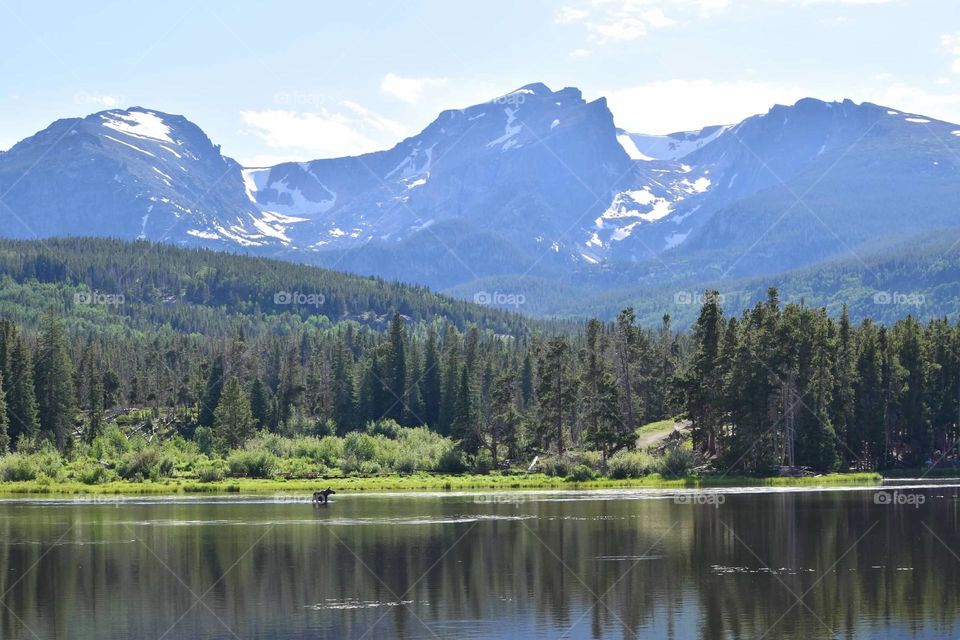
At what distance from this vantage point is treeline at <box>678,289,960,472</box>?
12306cm

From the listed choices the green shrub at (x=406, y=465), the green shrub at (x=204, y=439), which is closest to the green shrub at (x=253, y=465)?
the green shrub at (x=406, y=465)

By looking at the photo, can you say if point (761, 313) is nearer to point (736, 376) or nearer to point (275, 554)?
point (736, 376)

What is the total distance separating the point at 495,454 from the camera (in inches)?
5458

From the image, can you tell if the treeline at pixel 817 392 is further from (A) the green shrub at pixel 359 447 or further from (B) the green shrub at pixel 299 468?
(B) the green shrub at pixel 299 468

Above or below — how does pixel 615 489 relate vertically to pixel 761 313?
below

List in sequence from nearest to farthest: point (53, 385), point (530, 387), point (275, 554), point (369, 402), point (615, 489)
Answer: point (275, 554), point (615, 489), point (53, 385), point (369, 402), point (530, 387)

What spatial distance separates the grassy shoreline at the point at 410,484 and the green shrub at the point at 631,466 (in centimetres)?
162

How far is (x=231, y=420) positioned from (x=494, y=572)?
94.3 meters

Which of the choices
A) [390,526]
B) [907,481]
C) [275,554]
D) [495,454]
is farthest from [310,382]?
[275,554]

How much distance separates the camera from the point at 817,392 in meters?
126

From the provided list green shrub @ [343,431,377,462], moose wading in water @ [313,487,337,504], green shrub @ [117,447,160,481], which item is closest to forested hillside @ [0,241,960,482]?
green shrub @ [117,447,160,481]

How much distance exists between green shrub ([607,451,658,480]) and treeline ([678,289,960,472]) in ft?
21.7

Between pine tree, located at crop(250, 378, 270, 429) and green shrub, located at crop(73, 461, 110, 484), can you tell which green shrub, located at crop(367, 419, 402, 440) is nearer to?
pine tree, located at crop(250, 378, 270, 429)

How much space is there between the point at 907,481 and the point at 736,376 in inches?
750
